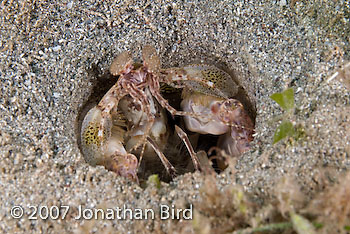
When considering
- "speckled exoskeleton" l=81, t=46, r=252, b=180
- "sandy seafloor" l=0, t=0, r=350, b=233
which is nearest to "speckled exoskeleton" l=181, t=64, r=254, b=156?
"speckled exoskeleton" l=81, t=46, r=252, b=180

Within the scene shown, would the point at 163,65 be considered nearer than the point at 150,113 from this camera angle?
No

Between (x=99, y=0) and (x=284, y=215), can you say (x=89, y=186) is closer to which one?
(x=284, y=215)

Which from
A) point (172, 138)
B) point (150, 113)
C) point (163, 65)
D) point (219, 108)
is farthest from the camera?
point (172, 138)

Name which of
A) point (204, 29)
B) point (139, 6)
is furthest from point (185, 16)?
point (139, 6)

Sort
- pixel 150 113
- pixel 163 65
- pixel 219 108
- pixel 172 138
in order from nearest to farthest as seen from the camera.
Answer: pixel 150 113 → pixel 219 108 → pixel 163 65 → pixel 172 138

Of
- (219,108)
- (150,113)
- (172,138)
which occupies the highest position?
(219,108)

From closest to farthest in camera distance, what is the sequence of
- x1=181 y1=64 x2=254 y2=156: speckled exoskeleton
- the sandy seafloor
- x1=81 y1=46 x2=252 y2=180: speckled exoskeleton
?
1. the sandy seafloor
2. x1=81 y1=46 x2=252 y2=180: speckled exoskeleton
3. x1=181 y1=64 x2=254 y2=156: speckled exoskeleton

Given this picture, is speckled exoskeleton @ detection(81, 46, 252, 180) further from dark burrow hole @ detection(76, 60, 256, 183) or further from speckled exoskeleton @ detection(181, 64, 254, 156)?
dark burrow hole @ detection(76, 60, 256, 183)

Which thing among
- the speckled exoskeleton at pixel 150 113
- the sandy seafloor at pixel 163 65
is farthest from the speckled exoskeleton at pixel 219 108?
the sandy seafloor at pixel 163 65
